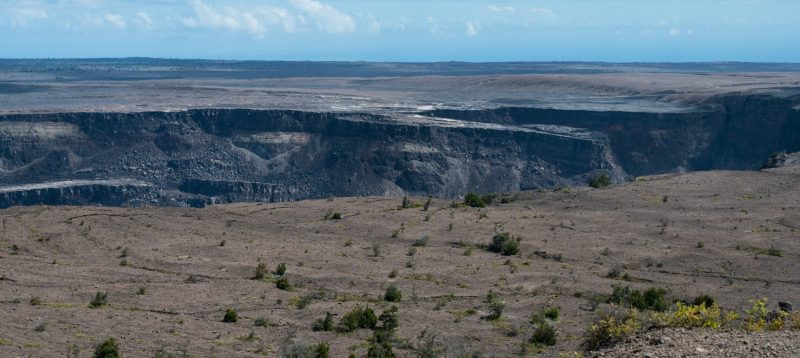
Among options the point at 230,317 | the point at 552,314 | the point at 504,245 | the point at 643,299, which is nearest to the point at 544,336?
the point at 552,314

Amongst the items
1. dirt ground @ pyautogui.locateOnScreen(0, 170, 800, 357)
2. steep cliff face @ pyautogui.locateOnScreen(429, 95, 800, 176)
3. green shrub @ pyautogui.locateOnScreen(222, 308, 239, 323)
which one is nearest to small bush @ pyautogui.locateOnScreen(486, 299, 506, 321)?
dirt ground @ pyautogui.locateOnScreen(0, 170, 800, 357)

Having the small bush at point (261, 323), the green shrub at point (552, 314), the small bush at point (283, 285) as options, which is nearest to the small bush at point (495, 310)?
the green shrub at point (552, 314)

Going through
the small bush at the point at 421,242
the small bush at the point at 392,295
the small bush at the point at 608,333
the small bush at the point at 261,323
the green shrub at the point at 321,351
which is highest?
the small bush at the point at 608,333

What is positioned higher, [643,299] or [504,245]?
[643,299]

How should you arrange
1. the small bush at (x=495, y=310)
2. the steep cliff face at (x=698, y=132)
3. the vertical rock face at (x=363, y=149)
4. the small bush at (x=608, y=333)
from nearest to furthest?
the small bush at (x=608, y=333), the small bush at (x=495, y=310), the vertical rock face at (x=363, y=149), the steep cliff face at (x=698, y=132)

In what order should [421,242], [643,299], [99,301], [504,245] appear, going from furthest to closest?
[421,242] → [504,245] → [643,299] → [99,301]

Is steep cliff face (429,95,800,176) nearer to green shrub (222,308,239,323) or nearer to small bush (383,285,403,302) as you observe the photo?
small bush (383,285,403,302)

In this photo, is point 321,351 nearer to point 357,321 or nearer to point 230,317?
point 357,321

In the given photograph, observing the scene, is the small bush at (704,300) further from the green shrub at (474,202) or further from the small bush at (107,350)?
the green shrub at (474,202)
